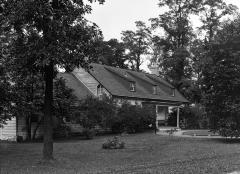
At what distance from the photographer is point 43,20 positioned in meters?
16.8

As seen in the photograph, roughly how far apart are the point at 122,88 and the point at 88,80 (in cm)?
365

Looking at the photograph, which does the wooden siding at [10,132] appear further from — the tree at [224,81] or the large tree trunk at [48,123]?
the large tree trunk at [48,123]

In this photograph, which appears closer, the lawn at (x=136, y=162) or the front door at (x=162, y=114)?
the lawn at (x=136, y=162)

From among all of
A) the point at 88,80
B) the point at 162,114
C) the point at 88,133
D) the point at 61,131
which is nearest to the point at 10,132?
the point at 61,131

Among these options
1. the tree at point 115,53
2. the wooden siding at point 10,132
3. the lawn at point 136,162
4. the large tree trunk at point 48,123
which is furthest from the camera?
the tree at point 115,53

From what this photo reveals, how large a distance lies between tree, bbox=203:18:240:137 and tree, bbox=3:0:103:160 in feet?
44.3

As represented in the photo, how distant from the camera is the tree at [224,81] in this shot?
28.8 meters

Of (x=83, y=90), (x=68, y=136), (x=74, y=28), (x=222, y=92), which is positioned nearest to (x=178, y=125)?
(x=83, y=90)

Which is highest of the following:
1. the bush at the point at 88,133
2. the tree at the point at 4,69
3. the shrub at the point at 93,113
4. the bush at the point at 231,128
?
the tree at the point at 4,69

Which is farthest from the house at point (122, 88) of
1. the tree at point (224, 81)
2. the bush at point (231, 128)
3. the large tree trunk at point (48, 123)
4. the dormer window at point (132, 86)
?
the large tree trunk at point (48, 123)

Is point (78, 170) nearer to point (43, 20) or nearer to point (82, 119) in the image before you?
point (43, 20)

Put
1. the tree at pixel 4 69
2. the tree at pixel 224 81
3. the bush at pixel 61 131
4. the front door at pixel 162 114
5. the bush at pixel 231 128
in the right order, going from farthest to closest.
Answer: the front door at pixel 162 114 < the bush at pixel 61 131 < the tree at pixel 224 81 < the bush at pixel 231 128 < the tree at pixel 4 69

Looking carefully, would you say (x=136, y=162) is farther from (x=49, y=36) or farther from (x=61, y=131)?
(x=61, y=131)

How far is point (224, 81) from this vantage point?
2933 centimetres
